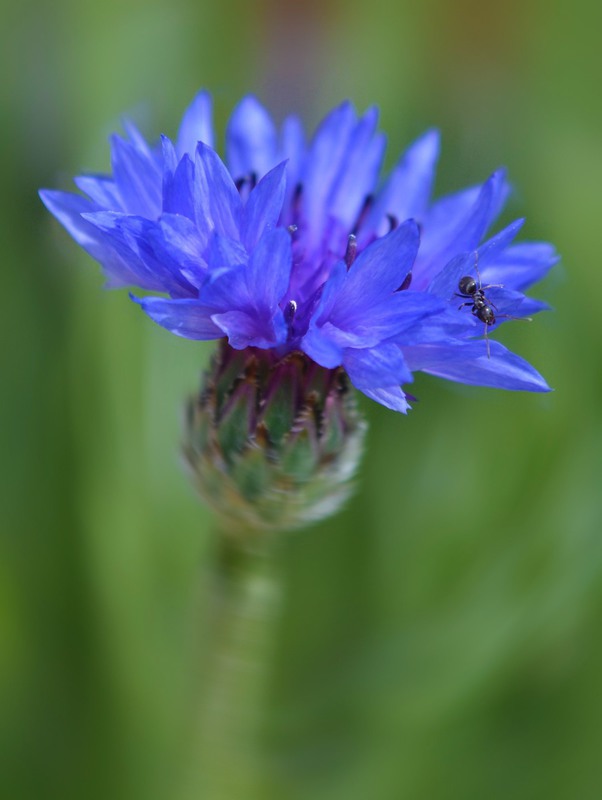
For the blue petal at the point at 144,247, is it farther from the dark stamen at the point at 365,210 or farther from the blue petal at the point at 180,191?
the dark stamen at the point at 365,210

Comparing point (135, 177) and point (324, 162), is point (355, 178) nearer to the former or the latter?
point (324, 162)

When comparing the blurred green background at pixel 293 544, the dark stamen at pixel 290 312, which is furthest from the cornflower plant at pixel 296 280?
the blurred green background at pixel 293 544

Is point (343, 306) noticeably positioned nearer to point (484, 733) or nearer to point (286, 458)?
point (286, 458)

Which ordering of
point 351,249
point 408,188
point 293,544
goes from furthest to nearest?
1. point 293,544
2. point 408,188
3. point 351,249

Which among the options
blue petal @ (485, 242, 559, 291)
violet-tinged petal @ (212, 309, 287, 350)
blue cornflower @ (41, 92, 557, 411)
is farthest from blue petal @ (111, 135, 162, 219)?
blue petal @ (485, 242, 559, 291)

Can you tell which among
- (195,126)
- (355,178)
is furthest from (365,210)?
(195,126)

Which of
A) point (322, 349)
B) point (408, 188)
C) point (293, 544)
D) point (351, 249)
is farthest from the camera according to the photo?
point (293, 544)

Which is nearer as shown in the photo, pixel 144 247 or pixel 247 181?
pixel 144 247
